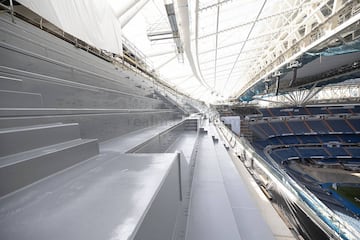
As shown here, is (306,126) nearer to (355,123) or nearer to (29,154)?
(355,123)

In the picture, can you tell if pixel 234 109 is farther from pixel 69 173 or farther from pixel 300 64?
pixel 69 173

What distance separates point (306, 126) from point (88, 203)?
24.7m

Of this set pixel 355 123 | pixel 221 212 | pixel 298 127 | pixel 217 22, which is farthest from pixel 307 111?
pixel 221 212

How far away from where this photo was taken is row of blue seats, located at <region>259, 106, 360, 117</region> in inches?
800

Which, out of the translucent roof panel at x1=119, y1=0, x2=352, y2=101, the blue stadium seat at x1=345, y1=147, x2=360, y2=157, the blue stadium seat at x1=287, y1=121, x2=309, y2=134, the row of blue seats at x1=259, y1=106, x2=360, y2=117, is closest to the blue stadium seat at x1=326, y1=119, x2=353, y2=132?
the row of blue seats at x1=259, y1=106, x2=360, y2=117

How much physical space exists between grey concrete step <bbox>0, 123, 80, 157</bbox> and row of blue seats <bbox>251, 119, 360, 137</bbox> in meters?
19.5

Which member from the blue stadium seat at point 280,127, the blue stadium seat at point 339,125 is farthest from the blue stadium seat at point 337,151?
the blue stadium seat at point 280,127

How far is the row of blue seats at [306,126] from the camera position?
1908 cm

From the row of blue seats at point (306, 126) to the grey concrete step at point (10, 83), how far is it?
1962cm

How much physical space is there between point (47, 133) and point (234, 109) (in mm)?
21845

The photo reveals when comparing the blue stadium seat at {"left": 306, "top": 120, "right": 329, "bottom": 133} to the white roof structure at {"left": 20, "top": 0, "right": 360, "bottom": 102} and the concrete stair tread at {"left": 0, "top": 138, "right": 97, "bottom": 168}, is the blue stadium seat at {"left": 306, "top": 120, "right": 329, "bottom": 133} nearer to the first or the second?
the white roof structure at {"left": 20, "top": 0, "right": 360, "bottom": 102}

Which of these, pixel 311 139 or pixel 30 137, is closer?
pixel 30 137

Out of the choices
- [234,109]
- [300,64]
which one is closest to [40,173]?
[300,64]

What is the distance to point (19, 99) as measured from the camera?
1.42m
